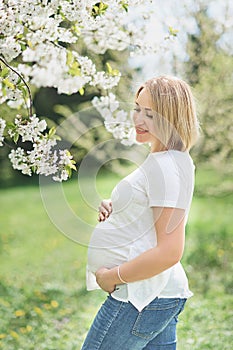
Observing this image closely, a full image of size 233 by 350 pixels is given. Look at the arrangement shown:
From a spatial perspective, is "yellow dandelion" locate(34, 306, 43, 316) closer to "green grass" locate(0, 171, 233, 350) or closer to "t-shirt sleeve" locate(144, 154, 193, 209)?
"green grass" locate(0, 171, 233, 350)

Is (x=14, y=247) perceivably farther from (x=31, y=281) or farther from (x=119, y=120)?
(x=119, y=120)

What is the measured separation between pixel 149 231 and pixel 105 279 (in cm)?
18

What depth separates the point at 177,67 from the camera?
17.7 feet

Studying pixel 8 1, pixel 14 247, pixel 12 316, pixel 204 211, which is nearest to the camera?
pixel 8 1

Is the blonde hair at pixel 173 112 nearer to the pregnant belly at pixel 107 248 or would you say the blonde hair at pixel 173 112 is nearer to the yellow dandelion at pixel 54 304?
the pregnant belly at pixel 107 248

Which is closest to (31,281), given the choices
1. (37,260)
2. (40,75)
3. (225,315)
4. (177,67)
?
(37,260)

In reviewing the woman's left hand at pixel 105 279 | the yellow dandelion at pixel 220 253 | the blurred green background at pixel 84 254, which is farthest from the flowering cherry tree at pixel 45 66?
the yellow dandelion at pixel 220 253

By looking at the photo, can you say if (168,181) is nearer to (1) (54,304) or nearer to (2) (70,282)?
(1) (54,304)

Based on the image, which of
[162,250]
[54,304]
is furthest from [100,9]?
[54,304]

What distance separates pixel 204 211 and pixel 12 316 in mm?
3615

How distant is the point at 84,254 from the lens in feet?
19.3

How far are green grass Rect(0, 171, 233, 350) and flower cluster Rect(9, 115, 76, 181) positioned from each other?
0.07m

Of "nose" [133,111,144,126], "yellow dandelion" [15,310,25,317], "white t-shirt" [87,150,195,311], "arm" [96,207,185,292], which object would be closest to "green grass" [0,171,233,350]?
"yellow dandelion" [15,310,25,317]

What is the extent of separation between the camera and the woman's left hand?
1884 millimetres
